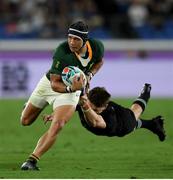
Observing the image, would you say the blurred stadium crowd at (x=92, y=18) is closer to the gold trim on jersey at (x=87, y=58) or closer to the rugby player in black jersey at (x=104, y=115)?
the rugby player in black jersey at (x=104, y=115)

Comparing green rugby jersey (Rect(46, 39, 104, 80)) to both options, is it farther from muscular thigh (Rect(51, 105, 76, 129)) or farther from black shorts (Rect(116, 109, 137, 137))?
black shorts (Rect(116, 109, 137, 137))

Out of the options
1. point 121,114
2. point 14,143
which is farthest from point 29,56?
point 121,114

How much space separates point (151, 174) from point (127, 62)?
1388 centimetres

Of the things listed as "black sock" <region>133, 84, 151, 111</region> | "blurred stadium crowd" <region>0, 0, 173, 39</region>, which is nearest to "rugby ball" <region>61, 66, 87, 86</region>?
"black sock" <region>133, 84, 151, 111</region>

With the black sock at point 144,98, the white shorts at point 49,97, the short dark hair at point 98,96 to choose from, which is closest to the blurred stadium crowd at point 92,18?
the black sock at point 144,98

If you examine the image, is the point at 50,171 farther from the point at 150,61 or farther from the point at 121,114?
the point at 150,61

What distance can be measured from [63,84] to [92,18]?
47.1ft

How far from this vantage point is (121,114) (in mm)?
13617

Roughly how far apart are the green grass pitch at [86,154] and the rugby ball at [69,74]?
4.28 feet

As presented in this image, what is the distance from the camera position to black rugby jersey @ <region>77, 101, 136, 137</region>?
13.1 meters

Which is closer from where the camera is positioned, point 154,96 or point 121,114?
point 121,114

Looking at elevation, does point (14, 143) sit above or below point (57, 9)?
below

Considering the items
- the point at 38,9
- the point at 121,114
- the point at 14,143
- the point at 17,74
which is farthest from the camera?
the point at 38,9

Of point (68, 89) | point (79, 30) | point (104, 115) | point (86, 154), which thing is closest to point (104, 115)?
point (104, 115)
